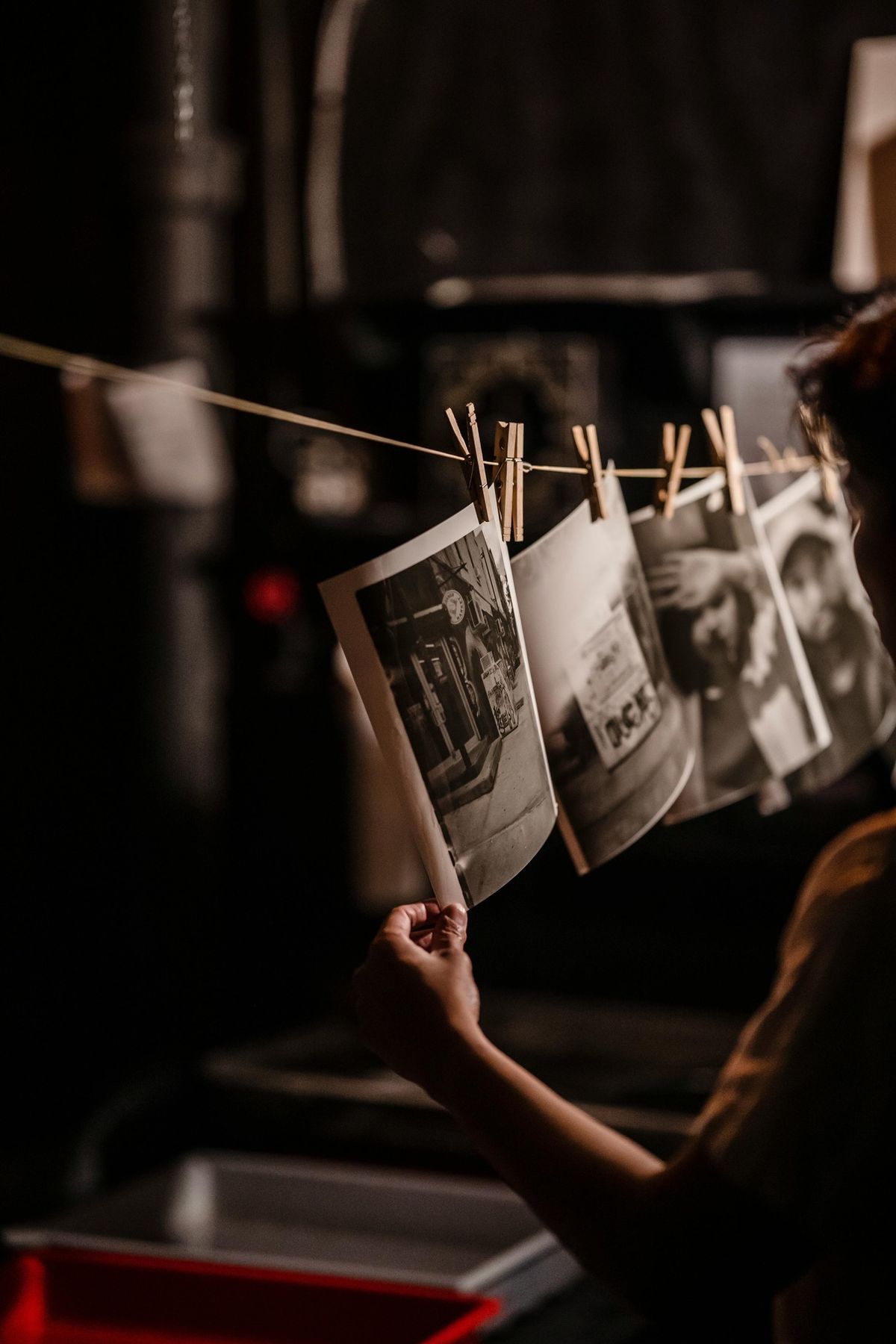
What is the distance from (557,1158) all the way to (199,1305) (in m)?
0.99

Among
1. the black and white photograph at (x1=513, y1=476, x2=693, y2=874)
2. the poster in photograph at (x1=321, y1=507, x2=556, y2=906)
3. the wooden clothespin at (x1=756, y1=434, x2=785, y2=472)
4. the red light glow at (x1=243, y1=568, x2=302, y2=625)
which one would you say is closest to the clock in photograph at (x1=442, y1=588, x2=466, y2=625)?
the poster in photograph at (x1=321, y1=507, x2=556, y2=906)

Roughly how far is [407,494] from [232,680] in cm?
54

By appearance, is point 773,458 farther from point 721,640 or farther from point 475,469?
point 475,469

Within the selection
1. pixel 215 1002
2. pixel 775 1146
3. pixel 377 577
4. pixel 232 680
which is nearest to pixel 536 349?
pixel 232 680

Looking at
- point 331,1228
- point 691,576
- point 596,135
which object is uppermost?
point 596,135

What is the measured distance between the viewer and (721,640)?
1.41 meters

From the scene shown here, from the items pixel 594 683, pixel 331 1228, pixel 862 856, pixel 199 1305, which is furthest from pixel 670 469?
pixel 331 1228

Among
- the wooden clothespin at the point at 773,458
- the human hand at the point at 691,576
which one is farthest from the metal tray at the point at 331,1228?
the wooden clothespin at the point at 773,458

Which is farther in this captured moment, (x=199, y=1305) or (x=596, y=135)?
(x=596, y=135)

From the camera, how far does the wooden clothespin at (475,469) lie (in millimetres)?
1036

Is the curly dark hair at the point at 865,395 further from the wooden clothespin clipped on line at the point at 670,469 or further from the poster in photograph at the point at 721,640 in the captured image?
the poster in photograph at the point at 721,640

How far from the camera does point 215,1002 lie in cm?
339

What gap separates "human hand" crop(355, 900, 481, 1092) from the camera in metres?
0.95

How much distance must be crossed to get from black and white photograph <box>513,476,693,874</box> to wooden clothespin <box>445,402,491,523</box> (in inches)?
4.1
